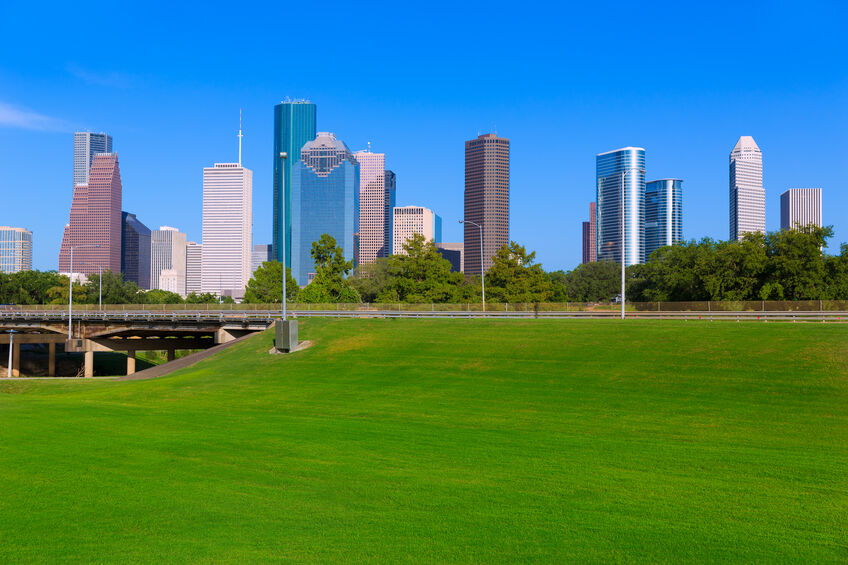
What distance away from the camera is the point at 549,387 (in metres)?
25.5

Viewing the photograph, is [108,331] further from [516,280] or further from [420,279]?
[516,280]

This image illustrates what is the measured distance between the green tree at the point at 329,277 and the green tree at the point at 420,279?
5.40 meters

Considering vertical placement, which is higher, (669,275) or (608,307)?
(669,275)

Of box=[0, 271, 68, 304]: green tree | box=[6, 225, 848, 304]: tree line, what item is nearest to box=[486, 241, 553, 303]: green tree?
box=[6, 225, 848, 304]: tree line

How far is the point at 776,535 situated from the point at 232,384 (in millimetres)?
26250

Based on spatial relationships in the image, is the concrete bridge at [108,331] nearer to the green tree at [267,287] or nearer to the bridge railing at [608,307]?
the bridge railing at [608,307]

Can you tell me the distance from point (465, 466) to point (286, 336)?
1071 inches

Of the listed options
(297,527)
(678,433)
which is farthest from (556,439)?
(297,527)

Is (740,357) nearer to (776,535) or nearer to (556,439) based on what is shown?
(556,439)

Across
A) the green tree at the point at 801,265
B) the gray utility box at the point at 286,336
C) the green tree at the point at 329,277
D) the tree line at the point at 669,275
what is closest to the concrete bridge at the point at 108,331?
the tree line at the point at 669,275

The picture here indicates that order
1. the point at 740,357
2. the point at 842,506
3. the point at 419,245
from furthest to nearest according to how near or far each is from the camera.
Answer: the point at 419,245 < the point at 740,357 < the point at 842,506

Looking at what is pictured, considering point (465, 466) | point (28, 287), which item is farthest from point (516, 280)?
point (28, 287)

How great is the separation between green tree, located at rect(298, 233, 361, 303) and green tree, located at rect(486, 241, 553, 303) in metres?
18.0

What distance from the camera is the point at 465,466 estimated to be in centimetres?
1327
